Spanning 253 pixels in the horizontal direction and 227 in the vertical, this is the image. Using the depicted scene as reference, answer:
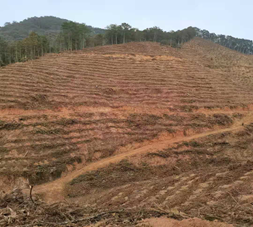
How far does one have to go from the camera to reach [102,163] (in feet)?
39.3

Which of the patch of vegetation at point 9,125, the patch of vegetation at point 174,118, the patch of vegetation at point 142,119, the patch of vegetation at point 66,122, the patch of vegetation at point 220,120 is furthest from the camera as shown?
the patch of vegetation at point 220,120

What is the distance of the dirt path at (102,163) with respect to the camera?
31.2ft

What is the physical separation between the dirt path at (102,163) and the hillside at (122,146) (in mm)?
70

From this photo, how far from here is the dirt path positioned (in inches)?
374

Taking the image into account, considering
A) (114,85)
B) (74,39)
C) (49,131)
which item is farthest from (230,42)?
(49,131)

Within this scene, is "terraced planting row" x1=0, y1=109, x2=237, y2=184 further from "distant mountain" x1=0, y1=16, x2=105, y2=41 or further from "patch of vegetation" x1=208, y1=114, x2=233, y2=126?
"distant mountain" x1=0, y1=16, x2=105, y2=41

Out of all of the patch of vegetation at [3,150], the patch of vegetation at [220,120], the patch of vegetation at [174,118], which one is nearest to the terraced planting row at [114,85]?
the patch of vegetation at [174,118]

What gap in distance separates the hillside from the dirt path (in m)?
0.07

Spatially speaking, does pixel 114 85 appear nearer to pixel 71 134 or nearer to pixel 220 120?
pixel 71 134

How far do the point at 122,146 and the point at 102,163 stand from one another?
89.3 inches

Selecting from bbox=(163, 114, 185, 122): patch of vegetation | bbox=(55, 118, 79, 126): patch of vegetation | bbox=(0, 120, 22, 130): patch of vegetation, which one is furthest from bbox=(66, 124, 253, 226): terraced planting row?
bbox=(0, 120, 22, 130): patch of vegetation

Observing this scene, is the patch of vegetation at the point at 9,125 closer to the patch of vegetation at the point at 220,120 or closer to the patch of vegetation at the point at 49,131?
the patch of vegetation at the point at 49,131

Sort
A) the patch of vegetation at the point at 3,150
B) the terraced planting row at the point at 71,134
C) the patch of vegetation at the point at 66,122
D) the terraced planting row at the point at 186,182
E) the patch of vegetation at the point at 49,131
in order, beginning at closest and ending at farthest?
1. the terraced planting row at the point at 186,182
2. the terraced planting row at the point at 71,134
3. the patch of vegetation at the point at 3,150
4. the patch of vegetation at the point at 49,131
5. the patch of vegetation at the point at 66,122

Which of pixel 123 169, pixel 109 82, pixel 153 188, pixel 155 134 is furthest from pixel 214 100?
pixel 153 188
